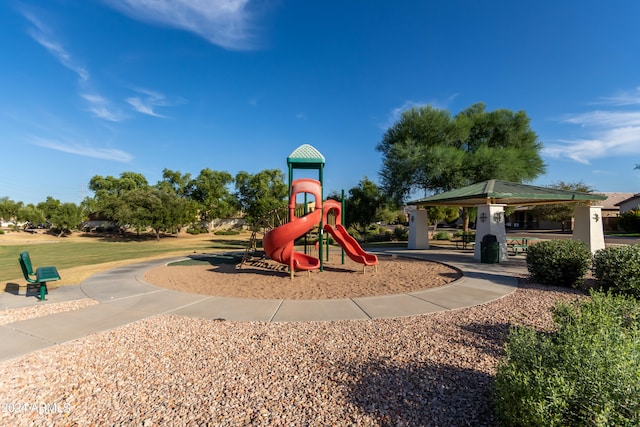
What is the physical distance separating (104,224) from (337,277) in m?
56.2

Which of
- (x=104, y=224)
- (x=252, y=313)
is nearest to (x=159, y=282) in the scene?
(x=252, y=313)

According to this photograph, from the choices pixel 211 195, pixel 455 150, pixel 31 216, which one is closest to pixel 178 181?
pixel 211 195

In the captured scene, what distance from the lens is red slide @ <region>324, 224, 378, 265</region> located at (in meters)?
10.9

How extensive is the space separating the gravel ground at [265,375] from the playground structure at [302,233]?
4.51 meters

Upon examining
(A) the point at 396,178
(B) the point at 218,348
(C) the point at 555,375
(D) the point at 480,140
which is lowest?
(B) the point at 218,348

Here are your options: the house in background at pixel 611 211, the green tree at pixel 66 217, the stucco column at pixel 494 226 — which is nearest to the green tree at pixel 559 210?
the house in background at pixel 611 211

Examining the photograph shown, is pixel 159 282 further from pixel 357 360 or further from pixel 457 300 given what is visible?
pixel 457 300

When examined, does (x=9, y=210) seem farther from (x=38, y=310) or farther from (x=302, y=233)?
(x=302, y=233)

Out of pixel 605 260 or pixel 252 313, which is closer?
pixel 252 313

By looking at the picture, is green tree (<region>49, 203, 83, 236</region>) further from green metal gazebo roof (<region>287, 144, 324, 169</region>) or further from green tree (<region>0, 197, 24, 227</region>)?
green metal gazebo roof (<region>287, 144, 324, 169</region>)

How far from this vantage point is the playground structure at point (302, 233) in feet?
31.6

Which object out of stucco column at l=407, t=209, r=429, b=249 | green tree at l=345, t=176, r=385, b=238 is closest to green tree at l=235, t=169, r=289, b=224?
green tree at l=345, t=176, r=385, b=238

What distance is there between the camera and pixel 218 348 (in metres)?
4.36

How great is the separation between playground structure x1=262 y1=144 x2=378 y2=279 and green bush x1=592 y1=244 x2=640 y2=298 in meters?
6.04
